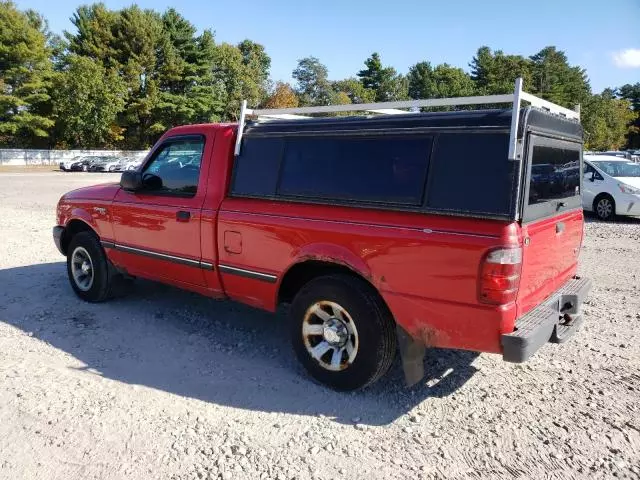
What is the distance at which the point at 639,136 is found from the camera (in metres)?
85.6

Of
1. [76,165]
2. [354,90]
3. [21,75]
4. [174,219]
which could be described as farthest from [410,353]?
[354,90]

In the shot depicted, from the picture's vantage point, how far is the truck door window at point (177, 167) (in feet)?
15.5

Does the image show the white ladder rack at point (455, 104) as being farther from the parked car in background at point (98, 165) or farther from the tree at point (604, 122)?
the tree at point (604, 122)

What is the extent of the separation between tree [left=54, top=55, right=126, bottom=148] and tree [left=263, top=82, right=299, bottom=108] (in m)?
26.2

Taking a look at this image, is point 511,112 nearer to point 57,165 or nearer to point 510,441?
point 510,441

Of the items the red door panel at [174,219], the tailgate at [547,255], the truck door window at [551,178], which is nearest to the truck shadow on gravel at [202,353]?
the red door panel at [174,219]

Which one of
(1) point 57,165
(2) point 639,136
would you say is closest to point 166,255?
(1) point 57,165

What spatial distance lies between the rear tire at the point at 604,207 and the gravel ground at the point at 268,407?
8.30 m

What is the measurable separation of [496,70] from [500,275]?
258 ft

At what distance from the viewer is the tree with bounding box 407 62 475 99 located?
84.6 metres

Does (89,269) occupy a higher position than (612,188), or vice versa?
(612,188)

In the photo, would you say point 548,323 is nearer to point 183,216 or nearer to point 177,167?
point 183,216

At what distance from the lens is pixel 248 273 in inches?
168

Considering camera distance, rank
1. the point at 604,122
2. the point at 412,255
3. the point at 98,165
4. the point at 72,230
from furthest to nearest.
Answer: the point at 604,122
the point at 98,165
the point at 72,230
the point at 412,255
